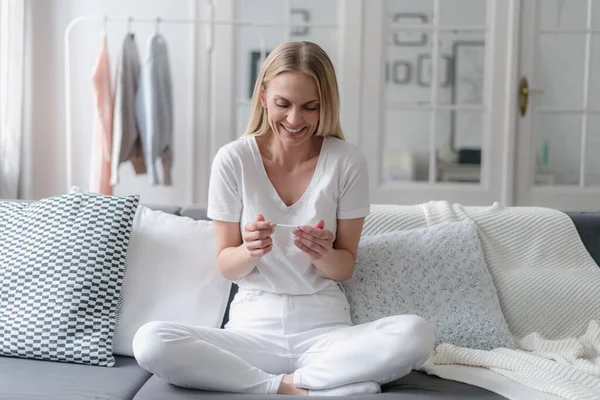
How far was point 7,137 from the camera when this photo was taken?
359 cm

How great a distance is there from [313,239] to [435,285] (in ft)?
1.29

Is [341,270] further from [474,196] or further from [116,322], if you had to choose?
[474,196]

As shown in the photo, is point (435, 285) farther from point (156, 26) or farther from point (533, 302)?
point (156, 26)

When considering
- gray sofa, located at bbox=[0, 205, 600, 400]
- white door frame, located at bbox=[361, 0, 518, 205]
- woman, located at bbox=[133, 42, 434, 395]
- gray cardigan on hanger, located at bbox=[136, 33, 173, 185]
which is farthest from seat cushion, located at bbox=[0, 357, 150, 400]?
white door frame, located at bbox=[361, 0, 518, 205]

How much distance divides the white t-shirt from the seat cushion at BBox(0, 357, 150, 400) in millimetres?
340

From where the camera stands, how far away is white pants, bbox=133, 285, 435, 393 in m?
1.60

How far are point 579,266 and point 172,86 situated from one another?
2.37 m

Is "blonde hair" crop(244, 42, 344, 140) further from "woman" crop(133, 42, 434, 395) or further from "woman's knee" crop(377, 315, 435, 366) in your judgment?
"woman's knee" crop(377, 315, 435, 366)

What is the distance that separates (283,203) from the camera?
6.21 feet

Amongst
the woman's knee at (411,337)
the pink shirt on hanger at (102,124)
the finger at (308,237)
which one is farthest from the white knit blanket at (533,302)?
the pink shirt on hanger at (102,124)

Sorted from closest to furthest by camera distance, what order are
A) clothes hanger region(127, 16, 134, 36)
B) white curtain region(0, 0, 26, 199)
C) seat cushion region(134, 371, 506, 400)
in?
1. seat cushion region(134, 371, 506, 400)
2. white curtain region(0, 0, 26, 199)
3. clothes hanger region(127, 16, 134, 36)

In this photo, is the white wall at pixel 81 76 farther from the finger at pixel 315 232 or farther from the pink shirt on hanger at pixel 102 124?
the finger at pixel 315 232

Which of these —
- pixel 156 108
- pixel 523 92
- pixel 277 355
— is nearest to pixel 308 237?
pixel 277 355

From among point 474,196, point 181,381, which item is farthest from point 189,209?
point 474,196
